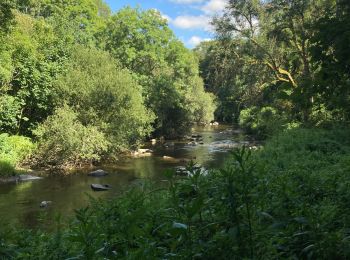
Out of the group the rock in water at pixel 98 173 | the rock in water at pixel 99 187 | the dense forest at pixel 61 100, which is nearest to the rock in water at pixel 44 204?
the rock in water at pixel 99 187

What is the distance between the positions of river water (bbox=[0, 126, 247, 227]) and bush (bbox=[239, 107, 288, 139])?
4.08 m

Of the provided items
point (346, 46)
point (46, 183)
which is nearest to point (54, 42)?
point (46, 183)

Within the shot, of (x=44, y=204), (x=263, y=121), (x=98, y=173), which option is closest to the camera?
(x=44, y=204)

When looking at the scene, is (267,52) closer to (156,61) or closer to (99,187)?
(156,61)

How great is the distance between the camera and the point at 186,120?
38938mm

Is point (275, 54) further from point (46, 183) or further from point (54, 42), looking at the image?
point (46, 183)

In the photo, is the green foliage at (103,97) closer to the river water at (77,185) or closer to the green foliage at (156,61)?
Result: the river water at (77,185)

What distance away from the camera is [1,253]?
2852 millimetres

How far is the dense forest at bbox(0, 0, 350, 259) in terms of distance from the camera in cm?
277

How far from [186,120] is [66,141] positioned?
18030 mm

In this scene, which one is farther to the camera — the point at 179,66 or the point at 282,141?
the point at 179,66

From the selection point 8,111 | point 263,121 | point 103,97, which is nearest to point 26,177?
point 8,111

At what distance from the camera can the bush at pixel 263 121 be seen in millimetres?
28672

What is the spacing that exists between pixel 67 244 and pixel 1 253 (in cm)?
101
